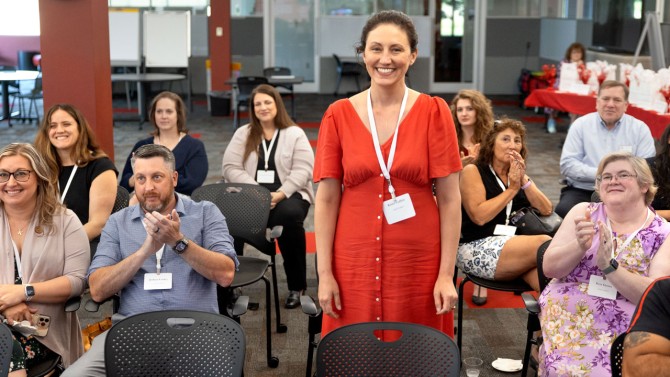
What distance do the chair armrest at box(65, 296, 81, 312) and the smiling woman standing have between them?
79.4 inches

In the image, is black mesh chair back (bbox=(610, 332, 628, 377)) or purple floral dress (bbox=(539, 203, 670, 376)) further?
purple floral dress (bbox=(539, 203, 670, 376))

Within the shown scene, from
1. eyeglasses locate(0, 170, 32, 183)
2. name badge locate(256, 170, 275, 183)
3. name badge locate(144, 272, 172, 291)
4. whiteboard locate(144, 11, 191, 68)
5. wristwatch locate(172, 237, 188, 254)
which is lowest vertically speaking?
name badge locate(144, 272, 172, 291)

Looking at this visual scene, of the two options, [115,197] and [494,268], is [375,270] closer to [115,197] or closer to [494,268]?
[494,268]

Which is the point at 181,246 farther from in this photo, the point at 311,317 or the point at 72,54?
the point at 72,54

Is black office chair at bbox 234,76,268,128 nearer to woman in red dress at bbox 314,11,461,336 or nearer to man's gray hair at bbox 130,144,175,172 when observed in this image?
man's gray hair at bbox 130,144,175,172

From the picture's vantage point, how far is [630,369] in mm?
2426

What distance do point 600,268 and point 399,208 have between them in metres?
0.92

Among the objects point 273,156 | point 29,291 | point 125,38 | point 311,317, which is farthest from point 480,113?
point 125,38

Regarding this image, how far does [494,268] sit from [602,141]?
2.02m

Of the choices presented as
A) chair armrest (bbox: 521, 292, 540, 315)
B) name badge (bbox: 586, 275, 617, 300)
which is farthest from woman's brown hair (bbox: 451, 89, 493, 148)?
name badge (bbox: 586, 275, 617, 300)

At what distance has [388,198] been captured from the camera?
277 cm

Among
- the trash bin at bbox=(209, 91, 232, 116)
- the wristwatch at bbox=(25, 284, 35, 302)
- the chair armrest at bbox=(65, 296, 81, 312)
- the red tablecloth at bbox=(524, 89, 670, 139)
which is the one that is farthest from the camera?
the trash bin at bbox=(209, 91, 232, 116)

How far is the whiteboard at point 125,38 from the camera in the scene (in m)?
14.2

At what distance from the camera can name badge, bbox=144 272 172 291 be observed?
3.36m
